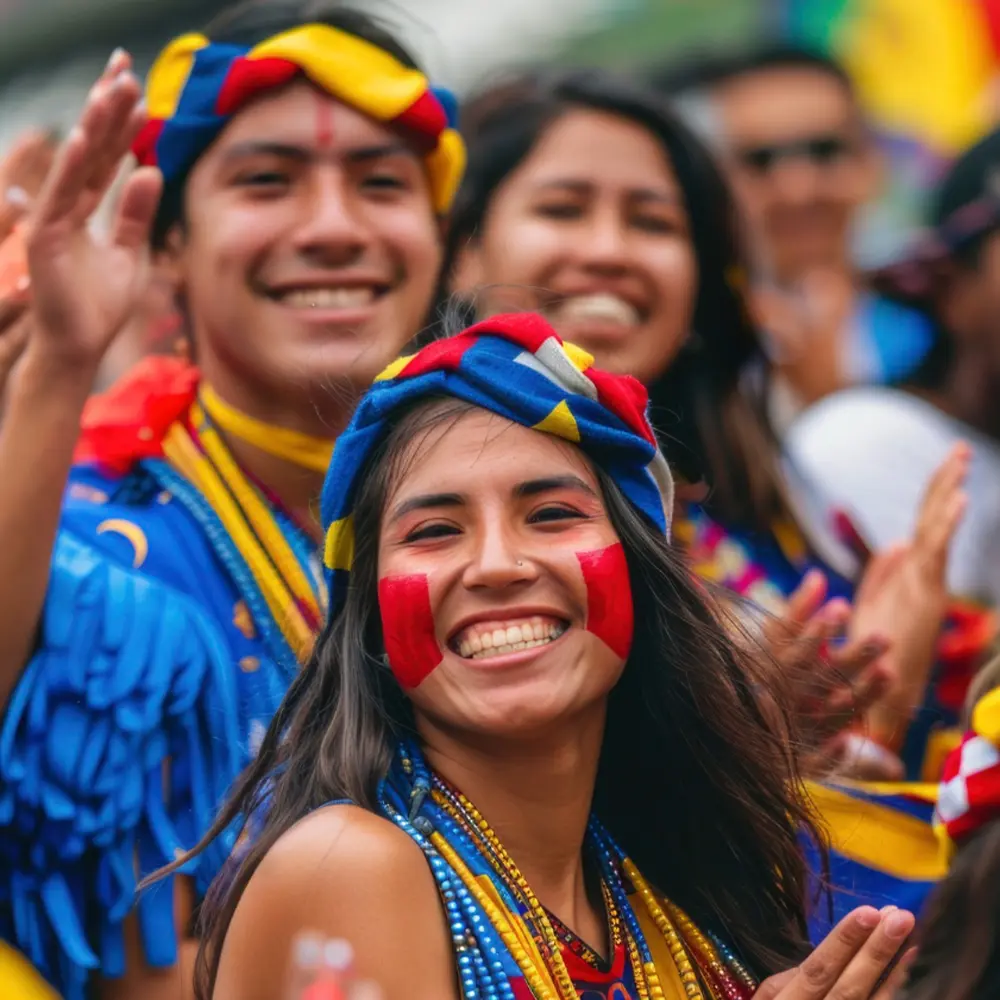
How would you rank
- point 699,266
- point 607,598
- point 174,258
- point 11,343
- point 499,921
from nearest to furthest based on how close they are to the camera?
1. point 499,921
2. point 607,598
3. point 11,343
4. point 174,258
5. point 699,266

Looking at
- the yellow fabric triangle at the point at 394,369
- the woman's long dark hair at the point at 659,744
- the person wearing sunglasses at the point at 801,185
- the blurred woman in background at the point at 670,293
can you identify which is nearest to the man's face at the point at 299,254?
the blurred woman in background at the point at 670,293

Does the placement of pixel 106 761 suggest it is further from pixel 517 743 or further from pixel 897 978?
pixel 897 978

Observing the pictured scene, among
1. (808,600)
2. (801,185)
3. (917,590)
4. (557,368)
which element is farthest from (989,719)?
(801,185)

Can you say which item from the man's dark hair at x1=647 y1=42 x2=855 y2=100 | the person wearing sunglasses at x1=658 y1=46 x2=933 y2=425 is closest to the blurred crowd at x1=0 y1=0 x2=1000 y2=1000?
the person wearing sunglasses at x1=658 y1=46 x2=933 y2=425

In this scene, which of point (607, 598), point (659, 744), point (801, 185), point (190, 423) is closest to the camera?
point (607, 598)

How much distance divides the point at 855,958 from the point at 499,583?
1.94 ft

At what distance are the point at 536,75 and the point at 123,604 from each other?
1.76 m

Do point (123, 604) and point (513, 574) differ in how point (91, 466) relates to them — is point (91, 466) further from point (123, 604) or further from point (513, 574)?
point (513, 574)

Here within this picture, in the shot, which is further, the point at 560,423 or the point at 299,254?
the point at 299,254

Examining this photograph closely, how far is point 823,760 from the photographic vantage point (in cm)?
309

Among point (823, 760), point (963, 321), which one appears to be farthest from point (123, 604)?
point (963, 321)

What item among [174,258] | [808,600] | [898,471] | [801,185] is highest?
[174,258]

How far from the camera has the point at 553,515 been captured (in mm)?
2633

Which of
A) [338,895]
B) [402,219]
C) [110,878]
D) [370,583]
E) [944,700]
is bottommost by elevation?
[944,700]
